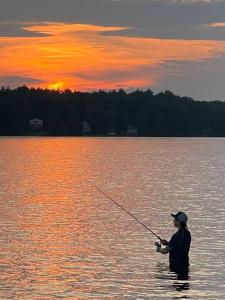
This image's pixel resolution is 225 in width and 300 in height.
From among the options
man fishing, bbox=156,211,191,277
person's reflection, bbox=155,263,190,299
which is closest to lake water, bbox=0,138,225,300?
person's reflection, bbox=155,263,190,299

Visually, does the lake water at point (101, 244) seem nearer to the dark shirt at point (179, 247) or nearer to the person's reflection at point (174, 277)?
the person's reflection at point (174, 277)

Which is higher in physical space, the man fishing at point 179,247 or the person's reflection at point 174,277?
the man fishing at point 179,247

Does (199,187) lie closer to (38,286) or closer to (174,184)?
(174,184)

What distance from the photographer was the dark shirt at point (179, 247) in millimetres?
25531

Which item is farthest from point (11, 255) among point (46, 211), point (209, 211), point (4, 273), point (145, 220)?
point (209, 211)

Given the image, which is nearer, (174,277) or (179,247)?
(174,277)

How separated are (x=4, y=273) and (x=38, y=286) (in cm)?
204

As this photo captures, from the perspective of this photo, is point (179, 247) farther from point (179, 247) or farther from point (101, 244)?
point (101, 244)

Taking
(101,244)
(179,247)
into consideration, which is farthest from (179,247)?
(101,244)

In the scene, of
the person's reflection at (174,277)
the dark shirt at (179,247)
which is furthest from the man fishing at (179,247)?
the person's reflection at (174,277)

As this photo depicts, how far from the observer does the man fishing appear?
25.3 metres

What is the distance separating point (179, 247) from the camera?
25875mm

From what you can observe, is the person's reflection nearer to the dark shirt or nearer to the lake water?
the lake water

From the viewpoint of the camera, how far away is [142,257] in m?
29.3
